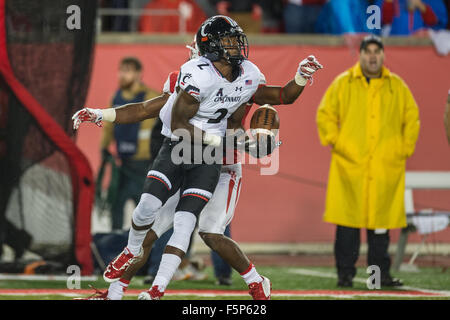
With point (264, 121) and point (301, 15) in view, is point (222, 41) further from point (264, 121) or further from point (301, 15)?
point (301, 15)

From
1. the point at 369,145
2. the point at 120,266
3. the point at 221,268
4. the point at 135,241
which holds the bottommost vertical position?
the point at 221,268

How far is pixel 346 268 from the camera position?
7.27 m

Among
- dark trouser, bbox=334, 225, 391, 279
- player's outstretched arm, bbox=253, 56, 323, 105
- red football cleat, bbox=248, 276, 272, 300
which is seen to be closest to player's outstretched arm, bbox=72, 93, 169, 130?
player's outstretched arm, bbox=253, 56, 323, 105

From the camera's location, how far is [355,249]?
7406 millimetres

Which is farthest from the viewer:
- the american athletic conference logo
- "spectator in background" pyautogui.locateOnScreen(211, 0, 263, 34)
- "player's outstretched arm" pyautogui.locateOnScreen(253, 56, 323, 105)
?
"spectator in background" pyautogui.locateOnScreen(211, 0, 263, 34)

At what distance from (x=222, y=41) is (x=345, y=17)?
18.6 ft

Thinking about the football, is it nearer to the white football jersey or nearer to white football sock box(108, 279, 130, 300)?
the white football jersey

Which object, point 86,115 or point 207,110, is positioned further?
point 86,115

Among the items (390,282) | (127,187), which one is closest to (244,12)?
(127,187)

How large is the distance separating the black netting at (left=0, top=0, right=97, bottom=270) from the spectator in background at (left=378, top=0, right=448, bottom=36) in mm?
4602

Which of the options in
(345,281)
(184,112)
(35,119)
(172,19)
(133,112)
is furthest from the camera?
(172,19)

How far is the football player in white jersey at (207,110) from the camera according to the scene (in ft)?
17.9

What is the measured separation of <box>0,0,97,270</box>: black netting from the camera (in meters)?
7.43

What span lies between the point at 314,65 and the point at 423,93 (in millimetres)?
5264
